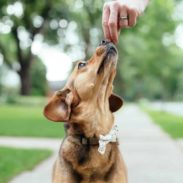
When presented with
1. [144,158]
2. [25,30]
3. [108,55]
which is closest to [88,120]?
[108,55]

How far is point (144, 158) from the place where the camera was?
464 inches

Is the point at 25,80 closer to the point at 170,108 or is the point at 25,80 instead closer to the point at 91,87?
the point at 170,108

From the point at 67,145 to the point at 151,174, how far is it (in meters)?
5.36

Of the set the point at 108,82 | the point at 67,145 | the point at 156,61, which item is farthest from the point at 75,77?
the point at 156,61

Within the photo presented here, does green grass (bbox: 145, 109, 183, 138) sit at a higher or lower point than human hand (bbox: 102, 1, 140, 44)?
lower

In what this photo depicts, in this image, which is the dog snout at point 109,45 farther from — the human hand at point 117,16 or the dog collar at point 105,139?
the dog collar at point 105,139

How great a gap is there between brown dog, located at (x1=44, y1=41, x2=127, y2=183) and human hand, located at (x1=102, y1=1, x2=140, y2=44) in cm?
47

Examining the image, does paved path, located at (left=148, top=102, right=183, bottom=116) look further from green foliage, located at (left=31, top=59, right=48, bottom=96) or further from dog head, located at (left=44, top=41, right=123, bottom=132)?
dog head, located at (left=44, top=41, right=123, bottom=132)

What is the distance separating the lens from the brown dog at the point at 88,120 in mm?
4371

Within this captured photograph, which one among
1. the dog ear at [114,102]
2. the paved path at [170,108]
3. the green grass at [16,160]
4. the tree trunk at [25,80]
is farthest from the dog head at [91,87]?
the tree trunk at [25,80]

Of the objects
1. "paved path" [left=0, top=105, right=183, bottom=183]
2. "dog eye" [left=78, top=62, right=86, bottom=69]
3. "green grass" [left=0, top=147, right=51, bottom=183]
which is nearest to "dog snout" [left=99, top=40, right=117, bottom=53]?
"dog eye" [left=78, top=62, right=86, bottom=69]

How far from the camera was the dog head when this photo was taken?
14.6ft

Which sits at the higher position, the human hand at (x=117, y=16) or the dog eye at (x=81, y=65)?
the human hand at (x=117, y=16)

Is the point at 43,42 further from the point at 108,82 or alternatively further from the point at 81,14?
the point at 108,82
